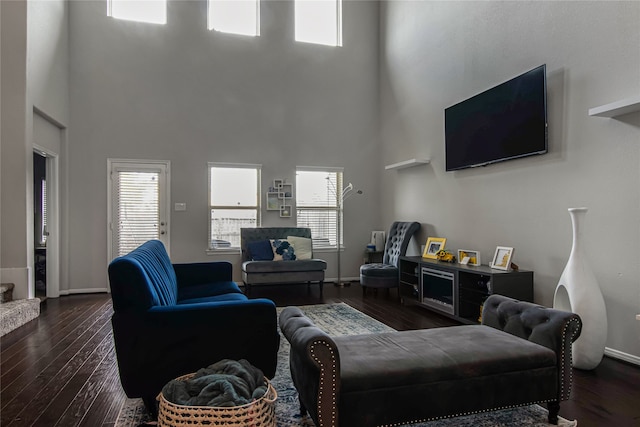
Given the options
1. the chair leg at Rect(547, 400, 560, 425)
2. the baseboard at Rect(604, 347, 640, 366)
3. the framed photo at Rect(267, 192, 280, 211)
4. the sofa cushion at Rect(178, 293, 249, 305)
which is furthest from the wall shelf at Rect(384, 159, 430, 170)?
the chair leg at Rect(547, 400, 560, 425)

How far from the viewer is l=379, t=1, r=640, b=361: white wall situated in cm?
329

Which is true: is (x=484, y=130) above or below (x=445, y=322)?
above

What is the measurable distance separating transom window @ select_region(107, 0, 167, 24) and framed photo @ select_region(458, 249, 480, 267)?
5.74m

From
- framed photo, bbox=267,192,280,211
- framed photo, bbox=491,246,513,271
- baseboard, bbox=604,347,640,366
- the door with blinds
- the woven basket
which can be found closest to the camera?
the woven basket

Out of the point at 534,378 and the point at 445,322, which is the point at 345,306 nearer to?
the point at 445,322

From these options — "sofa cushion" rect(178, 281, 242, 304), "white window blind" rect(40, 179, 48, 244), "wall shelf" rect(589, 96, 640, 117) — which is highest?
"wall shelf" rect(589, 96, 640, 117)

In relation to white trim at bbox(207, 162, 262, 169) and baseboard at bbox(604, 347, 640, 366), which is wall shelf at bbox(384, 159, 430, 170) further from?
baseboard at bbox(604, 347, 640, 366)

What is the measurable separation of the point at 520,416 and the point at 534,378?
12.3 inches

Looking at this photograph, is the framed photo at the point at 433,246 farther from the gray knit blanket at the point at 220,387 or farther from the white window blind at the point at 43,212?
the white window blind at the point at 43,212

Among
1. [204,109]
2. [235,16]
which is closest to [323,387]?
[204,109]

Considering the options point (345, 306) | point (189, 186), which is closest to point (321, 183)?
point (189, 186)

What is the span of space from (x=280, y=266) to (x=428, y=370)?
14.0 ft

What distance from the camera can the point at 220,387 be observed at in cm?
185

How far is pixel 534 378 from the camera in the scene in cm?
217
